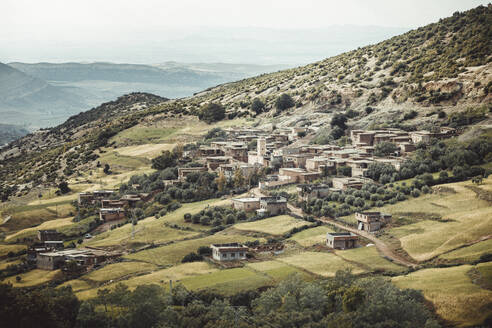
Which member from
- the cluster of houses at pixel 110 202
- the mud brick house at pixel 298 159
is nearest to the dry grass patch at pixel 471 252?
the mud brick house at pixel 298 159

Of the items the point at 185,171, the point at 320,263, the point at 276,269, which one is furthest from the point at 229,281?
the point at 185,171

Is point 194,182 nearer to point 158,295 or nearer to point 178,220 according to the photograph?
point 178,220

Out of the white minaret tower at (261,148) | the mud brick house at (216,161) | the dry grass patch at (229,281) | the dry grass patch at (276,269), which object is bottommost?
the dry grass patch at (229,281)

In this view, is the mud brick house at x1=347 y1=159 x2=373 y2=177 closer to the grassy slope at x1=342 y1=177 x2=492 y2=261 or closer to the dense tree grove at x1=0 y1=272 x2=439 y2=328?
the grassy slope at x1=342 y1=177 x2=492 y2=261

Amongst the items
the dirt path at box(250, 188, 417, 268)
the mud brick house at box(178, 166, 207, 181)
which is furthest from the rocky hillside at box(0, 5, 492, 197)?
the dirt path at box(250, 188, 417, 268)

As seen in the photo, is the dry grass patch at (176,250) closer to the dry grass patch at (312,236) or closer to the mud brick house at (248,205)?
the dry grass patch at (312,236)

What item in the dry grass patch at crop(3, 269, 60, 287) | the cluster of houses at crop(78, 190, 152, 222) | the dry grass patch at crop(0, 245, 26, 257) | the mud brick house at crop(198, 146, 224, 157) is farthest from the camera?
the mud brick house at crop(198, 146, 224, 157)

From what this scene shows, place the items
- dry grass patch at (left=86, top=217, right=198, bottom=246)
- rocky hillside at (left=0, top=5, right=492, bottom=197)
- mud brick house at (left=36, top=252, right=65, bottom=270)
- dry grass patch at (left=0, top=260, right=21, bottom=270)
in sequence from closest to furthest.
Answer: mud brick house at (left=36, top=252, right=65, bottom=270) → dry grass patch at (left=0, top=260, right=21, bottom=270) → dry grass patch at (left=86, top=217, right=198, bottom=246) → rocky hillside at (left=0, top=5, right=492, bottom=197)

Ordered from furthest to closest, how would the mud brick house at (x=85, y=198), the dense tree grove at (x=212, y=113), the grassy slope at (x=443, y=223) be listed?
the dense tree grove at (x=212, y=113) → the mud brick house at (x=85, y=198) → the grassy slope at (x=443, y=223)
